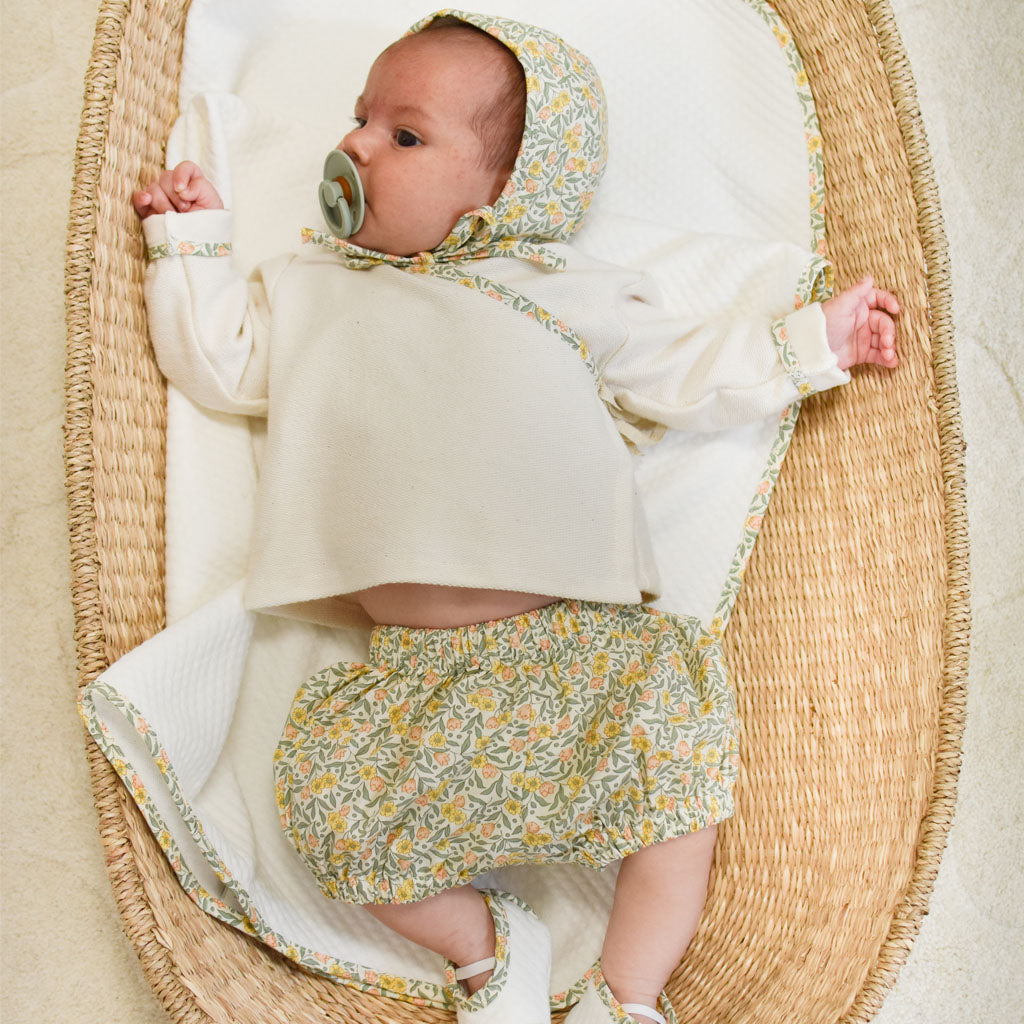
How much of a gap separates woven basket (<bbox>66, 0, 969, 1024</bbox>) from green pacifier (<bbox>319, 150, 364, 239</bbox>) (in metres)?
0.24

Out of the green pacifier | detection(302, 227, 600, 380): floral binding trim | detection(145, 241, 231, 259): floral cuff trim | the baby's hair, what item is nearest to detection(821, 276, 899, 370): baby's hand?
detection(302, 227, 600, 380): floral binding trim

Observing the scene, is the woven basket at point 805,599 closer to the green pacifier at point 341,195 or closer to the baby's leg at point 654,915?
the baby's leg at point 654,915

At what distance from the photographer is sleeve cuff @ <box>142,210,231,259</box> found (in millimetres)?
1156

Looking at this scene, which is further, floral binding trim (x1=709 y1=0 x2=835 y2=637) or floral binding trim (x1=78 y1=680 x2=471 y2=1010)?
floral binding trim (x1=709 y1=0 x2=835 y2=637)

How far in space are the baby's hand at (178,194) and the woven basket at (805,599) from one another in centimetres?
2

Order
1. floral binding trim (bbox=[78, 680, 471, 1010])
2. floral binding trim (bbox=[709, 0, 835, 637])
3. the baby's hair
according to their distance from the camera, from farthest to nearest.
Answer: floral binding trim (bbox=[709, 0, 835, 637]), the baby's hair, floral binding trim (bbox=[78, 680, 471, 1010])

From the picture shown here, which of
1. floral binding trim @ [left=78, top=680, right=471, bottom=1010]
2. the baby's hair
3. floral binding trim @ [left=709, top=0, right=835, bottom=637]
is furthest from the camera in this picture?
floral binding trim @ [left=709, top=0, right=835, bottom=637]

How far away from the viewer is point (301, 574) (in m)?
1.11

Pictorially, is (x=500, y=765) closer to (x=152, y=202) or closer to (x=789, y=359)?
(x=789, y=359)

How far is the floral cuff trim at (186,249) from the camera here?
1.15 metres

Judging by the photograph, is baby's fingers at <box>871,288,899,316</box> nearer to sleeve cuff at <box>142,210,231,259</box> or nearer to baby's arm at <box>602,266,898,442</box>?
baby's arm at <box>602,266,898,442</box>

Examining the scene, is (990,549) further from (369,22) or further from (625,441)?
(369,22)

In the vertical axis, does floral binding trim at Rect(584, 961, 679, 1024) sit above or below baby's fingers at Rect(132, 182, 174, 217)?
below

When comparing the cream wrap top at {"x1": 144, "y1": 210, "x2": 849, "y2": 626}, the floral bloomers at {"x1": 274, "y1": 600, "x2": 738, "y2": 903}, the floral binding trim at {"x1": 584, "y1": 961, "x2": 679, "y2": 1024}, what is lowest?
the floral binding trim at {"x1": 584, "y1": 961, "x2": 679, "y2": 1024}
